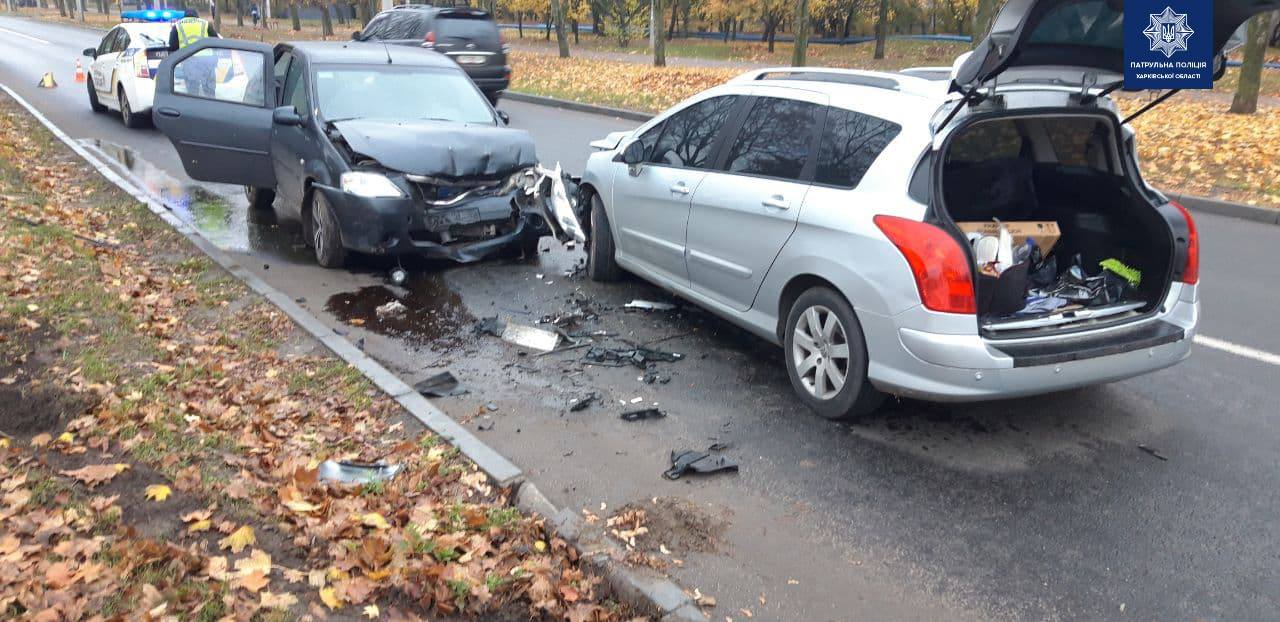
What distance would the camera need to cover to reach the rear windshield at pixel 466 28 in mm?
20766

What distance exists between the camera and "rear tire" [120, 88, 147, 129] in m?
16.7

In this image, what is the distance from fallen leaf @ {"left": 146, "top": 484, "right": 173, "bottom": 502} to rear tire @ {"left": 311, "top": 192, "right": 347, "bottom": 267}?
4077mm

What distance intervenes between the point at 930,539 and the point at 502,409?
2399 millimetres

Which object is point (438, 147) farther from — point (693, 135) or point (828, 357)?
point (828, 357)

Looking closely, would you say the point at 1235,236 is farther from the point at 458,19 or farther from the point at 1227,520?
the point at 458,19

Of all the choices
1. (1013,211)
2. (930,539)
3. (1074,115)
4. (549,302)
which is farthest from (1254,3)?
(549,302)

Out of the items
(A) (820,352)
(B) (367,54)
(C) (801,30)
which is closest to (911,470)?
(A) (820,352)

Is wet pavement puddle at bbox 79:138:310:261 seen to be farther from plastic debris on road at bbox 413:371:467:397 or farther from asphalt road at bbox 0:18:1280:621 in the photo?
plastic debris on road at bbox 413:371:467:397

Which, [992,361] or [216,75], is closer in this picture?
[992,361]

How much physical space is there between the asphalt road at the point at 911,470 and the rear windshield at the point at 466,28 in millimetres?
14619

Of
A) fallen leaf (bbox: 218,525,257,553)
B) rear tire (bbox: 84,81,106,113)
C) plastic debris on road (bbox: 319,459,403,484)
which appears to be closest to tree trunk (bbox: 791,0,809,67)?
rear tire (bbox: 84,81,106,113)

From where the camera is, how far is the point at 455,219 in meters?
7.78

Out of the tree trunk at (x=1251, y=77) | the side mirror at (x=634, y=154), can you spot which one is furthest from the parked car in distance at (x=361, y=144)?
the tree trunk at (x=1251, y=77)

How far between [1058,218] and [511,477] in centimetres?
339
